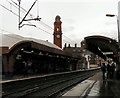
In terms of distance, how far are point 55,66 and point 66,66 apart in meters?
11.2

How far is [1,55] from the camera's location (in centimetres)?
4262

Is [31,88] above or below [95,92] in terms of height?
below

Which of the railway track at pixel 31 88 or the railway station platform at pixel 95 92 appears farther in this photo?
the railway track at pixel 31 88

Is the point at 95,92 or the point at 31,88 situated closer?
the point at 95,92

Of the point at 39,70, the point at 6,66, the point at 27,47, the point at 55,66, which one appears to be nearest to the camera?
the point at 27,47

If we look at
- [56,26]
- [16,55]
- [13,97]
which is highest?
[56,26]

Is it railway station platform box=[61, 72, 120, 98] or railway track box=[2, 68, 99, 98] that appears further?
railway track box=[2, 68, 99, 98]

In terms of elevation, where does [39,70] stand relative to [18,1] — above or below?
below

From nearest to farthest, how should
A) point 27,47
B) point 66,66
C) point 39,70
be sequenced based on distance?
point 27,47, point 39,70, point 66,66

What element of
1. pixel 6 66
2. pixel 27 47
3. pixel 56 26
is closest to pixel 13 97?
pixel 27 47

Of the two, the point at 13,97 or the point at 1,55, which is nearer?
the point at 13,97

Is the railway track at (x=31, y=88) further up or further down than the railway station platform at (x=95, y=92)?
further down

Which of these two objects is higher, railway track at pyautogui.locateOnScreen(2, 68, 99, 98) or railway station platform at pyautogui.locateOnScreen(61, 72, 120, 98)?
railway station platform at pyautogui.locateOnScreen(61, 72, 120, 98)

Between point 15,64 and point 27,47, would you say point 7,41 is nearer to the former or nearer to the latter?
point 15,64
